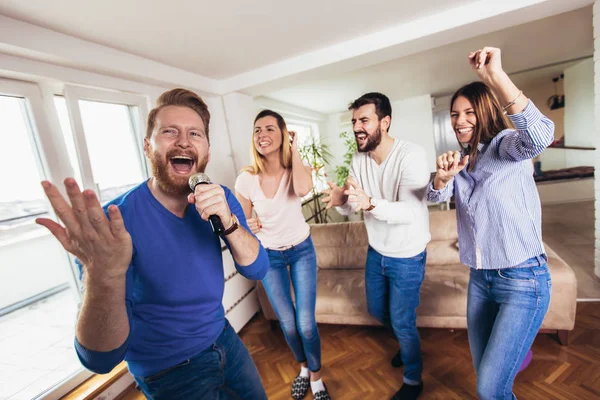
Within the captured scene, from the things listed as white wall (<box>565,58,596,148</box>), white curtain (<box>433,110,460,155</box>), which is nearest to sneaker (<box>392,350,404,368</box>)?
white curtain (<box>433,110,460,155</box>)

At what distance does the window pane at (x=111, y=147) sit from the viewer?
2.04 m

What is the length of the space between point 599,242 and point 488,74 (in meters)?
2.54

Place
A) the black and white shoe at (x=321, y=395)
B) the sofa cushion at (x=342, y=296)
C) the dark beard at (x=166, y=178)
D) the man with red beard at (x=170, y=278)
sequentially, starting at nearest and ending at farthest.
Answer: the man with red beard at (x=170, y=278) → the dark beard at (x=166, y=178) → the black and white shoe at (x=321, y=395) → the sofa cushion at (x=342, y=296)

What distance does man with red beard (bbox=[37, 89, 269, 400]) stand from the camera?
2.30ft

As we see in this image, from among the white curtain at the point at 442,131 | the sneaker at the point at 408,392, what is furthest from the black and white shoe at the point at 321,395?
the white curtain at the point at 442,131

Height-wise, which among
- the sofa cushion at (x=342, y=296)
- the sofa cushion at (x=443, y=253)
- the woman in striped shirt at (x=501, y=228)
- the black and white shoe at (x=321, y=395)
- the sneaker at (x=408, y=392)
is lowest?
the black and white shoe at (x=321, y=395)

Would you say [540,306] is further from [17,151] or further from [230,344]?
[17,151]

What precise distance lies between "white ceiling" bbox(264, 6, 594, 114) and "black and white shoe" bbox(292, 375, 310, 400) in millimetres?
2678

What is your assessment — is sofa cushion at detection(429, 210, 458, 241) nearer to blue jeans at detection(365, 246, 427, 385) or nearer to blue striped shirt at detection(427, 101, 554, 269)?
blue jeans at detection(365, 246, 427, 385)

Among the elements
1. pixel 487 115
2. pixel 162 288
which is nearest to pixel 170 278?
pixel 162 288

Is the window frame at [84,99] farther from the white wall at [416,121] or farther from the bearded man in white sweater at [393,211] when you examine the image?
the white wall at [416,121]

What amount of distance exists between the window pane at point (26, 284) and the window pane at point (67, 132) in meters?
0.19

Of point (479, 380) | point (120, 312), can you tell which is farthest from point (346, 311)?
point (120, 312)

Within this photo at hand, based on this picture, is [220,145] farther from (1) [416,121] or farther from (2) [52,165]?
(1) [416,121]
